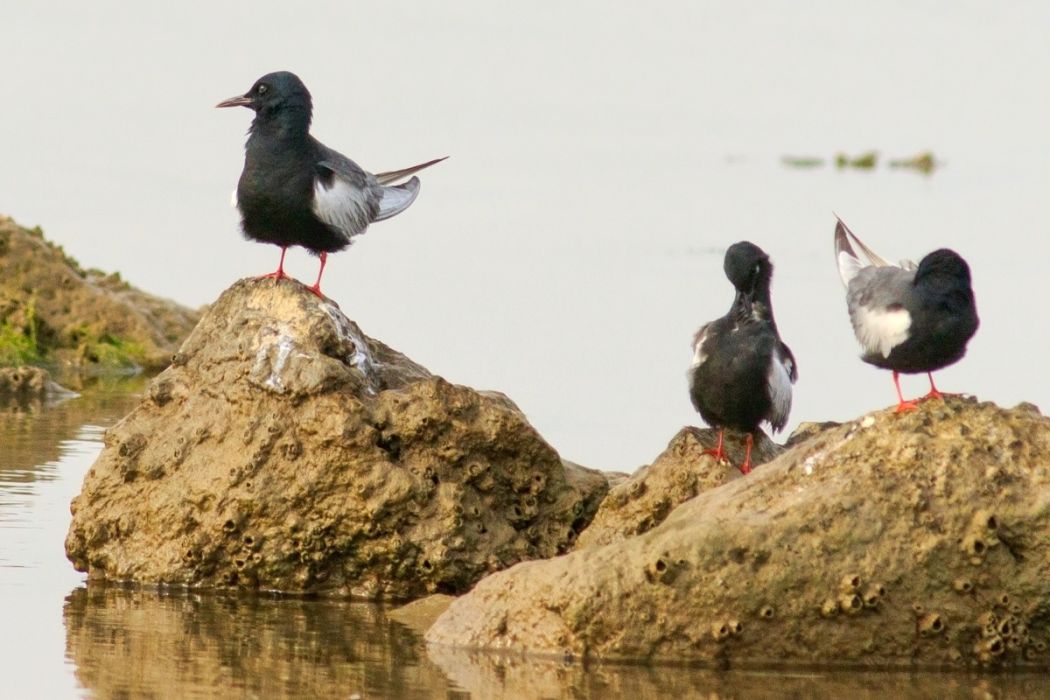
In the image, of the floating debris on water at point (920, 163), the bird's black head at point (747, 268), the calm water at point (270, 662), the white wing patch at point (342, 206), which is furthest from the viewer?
the floating debris on water at point (920, 163)

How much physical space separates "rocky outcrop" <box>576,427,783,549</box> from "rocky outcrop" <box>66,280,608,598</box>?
1.26 feet

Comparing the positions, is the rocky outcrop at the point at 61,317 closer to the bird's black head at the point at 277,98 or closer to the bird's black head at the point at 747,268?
the bird's black head at the point at 277,98

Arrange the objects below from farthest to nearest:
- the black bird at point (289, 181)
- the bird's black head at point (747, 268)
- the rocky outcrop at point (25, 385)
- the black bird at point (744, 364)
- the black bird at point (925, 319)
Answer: the rocky outcrop at point (25, 385)
the black bird at point (289, 181)
the bird's black head at point (747, 268)
the black bird at point (744, 364)
the black bird at point (925, 319)

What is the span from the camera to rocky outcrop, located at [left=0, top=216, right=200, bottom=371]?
16.5 metres

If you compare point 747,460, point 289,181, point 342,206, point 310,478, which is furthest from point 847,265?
point 310,478

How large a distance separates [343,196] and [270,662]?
126 inches

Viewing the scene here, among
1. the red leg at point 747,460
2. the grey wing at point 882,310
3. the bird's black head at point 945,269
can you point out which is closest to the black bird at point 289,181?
the red leg at point 747,460

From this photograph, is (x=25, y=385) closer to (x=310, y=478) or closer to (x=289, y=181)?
(x=289, y=181)

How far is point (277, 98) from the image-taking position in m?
10.8

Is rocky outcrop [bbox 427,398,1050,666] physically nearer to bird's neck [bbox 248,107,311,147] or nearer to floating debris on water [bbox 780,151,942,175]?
bird's neck [bbox 248,107,311,147]

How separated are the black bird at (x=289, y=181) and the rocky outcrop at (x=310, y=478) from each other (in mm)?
467

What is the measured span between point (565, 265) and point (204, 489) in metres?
11.1

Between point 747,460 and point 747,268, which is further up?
point 747,268

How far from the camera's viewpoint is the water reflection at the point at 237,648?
8.09 m
